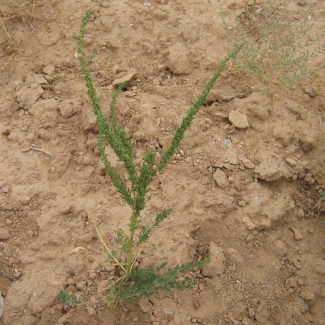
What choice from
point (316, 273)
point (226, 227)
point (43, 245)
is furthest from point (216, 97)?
point (43, 245)

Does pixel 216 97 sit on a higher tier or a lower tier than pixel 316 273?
higher

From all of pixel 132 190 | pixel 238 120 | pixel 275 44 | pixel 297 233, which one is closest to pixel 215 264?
pixel 297 233

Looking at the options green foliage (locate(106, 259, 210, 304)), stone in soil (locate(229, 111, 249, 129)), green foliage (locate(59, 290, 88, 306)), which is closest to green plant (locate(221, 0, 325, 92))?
stone in soil (locate(229, 111, 249, 129))

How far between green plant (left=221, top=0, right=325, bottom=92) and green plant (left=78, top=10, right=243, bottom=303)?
152cm

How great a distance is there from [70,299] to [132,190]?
2.85ft

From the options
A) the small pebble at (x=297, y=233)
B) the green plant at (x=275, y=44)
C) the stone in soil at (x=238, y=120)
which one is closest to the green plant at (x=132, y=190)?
the small pebble at (x=297, y=233)

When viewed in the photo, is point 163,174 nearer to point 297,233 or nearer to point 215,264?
point 215,264

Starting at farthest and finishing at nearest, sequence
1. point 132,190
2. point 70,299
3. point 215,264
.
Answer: point 215,264 < point 70,299 < point 132,190

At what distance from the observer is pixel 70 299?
7.17ft

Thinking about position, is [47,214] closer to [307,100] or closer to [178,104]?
[178,104]

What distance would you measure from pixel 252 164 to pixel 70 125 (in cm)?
155

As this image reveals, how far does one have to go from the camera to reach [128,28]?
11.6 feet

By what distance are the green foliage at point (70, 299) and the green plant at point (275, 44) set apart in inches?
86.1

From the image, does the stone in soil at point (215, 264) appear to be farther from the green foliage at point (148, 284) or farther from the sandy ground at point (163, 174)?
the green foliage at point (148, 284)
